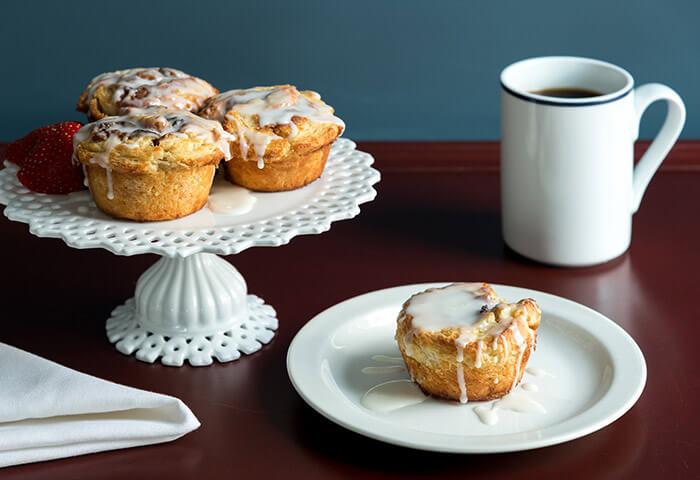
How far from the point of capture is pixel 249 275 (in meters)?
1.45

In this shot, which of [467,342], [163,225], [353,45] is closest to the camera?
[467,342]

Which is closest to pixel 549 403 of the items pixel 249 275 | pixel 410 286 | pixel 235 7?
pixel 410 286

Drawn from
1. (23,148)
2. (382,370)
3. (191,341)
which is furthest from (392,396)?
(23,148)

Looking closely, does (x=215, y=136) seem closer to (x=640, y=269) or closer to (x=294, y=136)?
(x=294, y=136)

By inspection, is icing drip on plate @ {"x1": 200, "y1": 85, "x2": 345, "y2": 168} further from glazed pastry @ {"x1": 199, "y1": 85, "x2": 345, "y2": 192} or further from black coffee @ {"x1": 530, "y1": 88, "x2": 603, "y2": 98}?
black coffee @ {"x1": 530, "y1": 88, "x2": 603, "y2": 98}

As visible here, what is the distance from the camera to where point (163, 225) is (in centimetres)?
114

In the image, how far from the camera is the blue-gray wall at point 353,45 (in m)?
1.75

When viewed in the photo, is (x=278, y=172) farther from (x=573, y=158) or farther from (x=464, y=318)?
(x=573, y=158)

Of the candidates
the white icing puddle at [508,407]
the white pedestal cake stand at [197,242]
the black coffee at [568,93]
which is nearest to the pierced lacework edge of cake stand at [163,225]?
the white pedestal cake stand at [197,242]

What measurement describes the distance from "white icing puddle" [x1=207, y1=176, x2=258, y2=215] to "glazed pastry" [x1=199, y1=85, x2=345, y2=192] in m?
0.01

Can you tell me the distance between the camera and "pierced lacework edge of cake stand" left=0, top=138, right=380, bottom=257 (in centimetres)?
107

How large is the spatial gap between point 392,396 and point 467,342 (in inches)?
4.9

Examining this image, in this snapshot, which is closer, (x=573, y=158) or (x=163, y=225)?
(x=163, y=225)

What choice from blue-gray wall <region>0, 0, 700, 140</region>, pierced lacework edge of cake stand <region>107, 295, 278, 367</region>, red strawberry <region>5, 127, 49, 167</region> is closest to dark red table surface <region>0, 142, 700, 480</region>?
pierced lacework edge of cake stand <region>107, 295, 278, 367</region>
